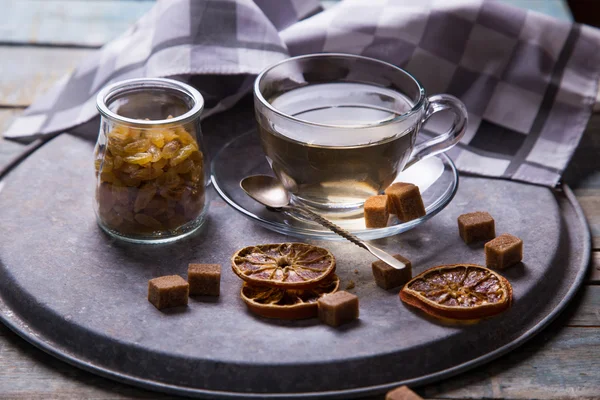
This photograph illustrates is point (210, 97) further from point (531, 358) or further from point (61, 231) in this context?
point (531, 358)

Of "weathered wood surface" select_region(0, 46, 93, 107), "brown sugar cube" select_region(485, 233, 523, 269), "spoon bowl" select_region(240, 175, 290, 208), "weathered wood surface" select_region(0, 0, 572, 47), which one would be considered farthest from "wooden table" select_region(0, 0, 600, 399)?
"weathered wood surface" select_region(0, 0, 572, 47)

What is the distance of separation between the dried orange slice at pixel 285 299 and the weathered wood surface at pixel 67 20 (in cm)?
132

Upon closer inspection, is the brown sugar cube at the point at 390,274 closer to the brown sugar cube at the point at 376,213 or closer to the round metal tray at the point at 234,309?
the round metal tray at the point at 234,309

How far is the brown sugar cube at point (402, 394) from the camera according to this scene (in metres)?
1.06

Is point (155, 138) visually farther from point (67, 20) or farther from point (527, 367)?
point (67, 20)

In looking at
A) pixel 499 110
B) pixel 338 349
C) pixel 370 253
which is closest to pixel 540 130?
pixel 499 110

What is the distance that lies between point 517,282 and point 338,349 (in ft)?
1.21

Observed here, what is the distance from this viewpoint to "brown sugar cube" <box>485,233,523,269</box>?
1.35 m

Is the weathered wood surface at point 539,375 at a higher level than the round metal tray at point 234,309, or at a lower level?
higher

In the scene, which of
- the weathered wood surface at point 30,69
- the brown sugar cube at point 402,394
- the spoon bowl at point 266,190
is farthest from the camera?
the weathered wood surface at point 30,69

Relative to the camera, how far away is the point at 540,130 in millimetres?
1849

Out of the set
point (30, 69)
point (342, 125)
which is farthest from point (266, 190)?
point (30, 69)

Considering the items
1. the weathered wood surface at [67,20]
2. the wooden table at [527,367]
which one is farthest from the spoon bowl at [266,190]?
the weathered wood surface at [67,20]

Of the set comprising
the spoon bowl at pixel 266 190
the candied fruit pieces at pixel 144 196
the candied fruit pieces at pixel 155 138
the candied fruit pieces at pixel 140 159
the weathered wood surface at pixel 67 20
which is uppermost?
the candied fruit pieces at pixel 155 138
